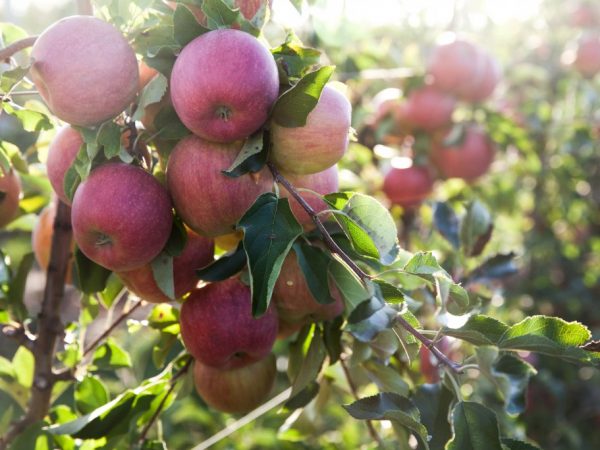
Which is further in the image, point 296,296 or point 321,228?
point 296,296

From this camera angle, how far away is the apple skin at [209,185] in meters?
0.86

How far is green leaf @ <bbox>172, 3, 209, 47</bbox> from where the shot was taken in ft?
2.73

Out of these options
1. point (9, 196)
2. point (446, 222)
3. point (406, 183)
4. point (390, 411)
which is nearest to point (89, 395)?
point (9, 196)

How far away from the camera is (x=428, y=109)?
1972 millimetres

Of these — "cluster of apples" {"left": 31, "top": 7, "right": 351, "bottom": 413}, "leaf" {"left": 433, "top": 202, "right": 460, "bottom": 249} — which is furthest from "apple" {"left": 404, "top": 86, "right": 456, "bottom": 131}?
"cluster of apples" {"left": 31, "top": 7, "right": 351, "bottom": 413}

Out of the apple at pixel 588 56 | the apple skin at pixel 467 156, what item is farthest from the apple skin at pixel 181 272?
the apple at pixel 588 56

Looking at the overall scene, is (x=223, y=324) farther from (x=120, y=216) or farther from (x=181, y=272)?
(x=120, y=216)

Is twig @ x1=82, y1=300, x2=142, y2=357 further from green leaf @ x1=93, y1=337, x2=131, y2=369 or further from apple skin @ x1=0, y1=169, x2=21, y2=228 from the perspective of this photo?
apple skin @ x1=0, y1=169, x2=21, y2=228

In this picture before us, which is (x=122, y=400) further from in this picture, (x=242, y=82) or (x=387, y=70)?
(x=387, y=70)

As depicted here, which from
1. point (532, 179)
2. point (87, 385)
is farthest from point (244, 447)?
point (532, 179)

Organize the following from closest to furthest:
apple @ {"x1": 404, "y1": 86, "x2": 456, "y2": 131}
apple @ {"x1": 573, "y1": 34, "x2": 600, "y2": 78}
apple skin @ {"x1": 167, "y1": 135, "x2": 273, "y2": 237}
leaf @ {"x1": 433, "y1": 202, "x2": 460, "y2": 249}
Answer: apple skin @ {"x1": 167, "y1": 135, "x2": 273, "y2": 237}, leaf @ {"x1": 433, "y1": 202, "x2": 460, "y2": 249}, apple @ {"x1": 404, "y1": 86, "x2": 456, "y2": 131}, apple @ {"x1": 573, "y1": 34, "x2": 600, "y2": 78}

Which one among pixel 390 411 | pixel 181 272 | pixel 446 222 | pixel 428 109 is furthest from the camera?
pixel 428 109

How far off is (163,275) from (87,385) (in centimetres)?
31

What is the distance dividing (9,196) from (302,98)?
54 cm
